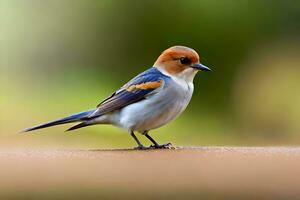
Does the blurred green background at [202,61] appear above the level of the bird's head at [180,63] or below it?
above

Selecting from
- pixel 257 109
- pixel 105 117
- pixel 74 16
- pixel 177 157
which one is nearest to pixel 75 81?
pixel 74 16

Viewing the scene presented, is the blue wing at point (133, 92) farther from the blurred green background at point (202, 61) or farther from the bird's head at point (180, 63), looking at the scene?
the blurred green background at point (202, 61)

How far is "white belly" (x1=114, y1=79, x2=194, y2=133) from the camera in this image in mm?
3359

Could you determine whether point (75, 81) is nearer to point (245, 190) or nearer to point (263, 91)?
point (263, 91)

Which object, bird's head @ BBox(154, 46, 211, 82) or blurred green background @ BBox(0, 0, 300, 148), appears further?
blurred green background @ BBox(0, 0, 300, 148)

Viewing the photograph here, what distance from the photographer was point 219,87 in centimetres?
739

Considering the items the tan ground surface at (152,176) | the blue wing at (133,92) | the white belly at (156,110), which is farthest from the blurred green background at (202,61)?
the tan ground surface at (152,176)

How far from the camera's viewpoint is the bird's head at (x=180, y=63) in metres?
3.50

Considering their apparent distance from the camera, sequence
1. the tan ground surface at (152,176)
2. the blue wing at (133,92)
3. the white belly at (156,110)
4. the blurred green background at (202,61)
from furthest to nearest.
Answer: the blurred green background at (202,61), the blue wing at (133,92), the white belly at (156,110), the tan ground surface at (152,176)

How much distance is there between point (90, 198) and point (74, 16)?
22.6ft

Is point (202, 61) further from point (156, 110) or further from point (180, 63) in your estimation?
point (156, 110)

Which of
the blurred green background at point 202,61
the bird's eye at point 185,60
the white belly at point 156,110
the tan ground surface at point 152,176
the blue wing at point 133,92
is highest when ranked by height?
the blurred green background at point 202,61

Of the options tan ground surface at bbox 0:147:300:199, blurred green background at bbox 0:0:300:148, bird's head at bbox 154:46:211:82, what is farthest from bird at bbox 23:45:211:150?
blurred green background at bbox 0:0:300:148

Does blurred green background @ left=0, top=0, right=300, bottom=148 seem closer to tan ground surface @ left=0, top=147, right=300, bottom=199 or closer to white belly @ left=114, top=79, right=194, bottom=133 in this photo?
white belly @ left=114, top=79, right=194, bottom=133
